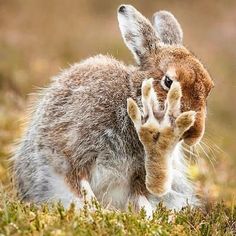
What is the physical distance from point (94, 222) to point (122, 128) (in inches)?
66.4

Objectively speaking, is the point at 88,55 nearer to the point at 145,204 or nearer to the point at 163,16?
the point at 163,16

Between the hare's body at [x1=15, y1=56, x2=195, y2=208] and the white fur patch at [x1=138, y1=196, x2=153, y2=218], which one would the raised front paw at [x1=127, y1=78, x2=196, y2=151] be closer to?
the hare's body at [x1=15, y1=56, x2=195, y2=208]

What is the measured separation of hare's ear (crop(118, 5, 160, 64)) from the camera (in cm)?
785

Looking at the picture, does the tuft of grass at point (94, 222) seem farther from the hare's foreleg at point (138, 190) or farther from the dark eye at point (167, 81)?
the dark eye at point (167, 81)

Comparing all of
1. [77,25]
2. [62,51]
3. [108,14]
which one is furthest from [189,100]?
[108,14]

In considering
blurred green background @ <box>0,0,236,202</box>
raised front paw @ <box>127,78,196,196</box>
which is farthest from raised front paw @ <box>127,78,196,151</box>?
blurred green background @ <box>0,0,236,202</box>

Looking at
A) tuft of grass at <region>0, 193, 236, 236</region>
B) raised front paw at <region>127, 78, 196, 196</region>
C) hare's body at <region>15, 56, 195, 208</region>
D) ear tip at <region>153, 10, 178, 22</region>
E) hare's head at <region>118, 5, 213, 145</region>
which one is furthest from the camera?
ear tip at <region>153, 10, 178, 22</region>

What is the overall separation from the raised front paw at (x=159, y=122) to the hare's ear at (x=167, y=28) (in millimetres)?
1566

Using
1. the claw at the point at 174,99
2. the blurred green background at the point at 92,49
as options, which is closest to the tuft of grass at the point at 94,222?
the claw at the point at 174,99

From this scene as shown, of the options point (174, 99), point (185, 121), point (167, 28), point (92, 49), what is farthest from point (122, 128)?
point (92, 49)

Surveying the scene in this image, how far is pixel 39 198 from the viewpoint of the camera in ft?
25.6

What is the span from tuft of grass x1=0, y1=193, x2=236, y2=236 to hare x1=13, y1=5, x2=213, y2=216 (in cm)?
51

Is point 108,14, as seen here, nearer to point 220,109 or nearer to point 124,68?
point 220,109

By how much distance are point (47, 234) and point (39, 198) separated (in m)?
2.34
